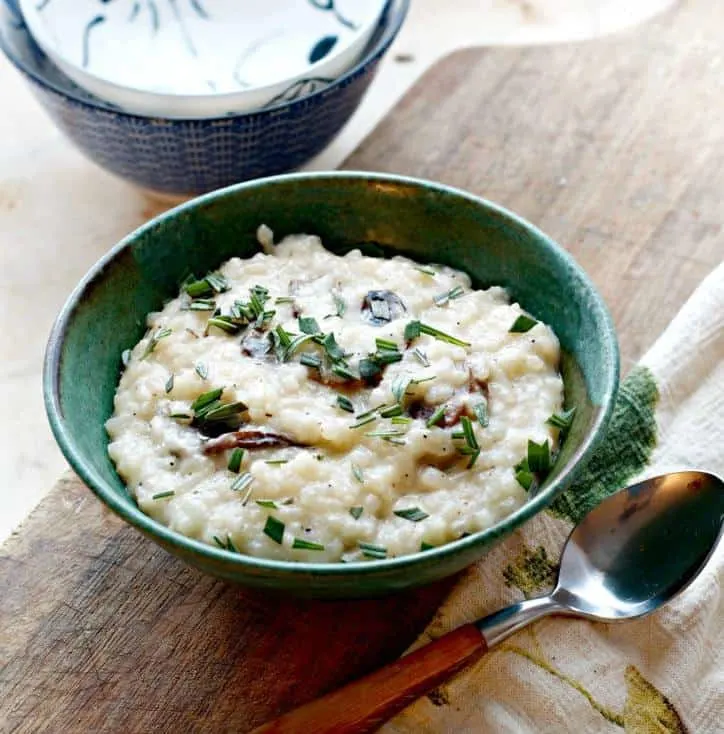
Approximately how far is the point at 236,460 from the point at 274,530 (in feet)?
0.54

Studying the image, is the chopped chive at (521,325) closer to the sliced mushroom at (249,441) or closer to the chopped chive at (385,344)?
the chopped chive at (385,344)

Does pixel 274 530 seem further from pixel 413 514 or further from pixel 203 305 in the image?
pixel 203 305

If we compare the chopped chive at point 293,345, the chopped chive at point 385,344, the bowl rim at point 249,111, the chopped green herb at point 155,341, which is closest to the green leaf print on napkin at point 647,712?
the chopped chive at point 385,344

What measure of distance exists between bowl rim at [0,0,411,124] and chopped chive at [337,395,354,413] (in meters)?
0.99

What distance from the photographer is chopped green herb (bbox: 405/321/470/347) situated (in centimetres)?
203

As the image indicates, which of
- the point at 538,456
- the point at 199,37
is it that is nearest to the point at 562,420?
the point at 538,456

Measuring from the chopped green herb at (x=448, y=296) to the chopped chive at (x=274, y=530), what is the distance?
0.65 meters

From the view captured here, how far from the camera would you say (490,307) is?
218 centimetres

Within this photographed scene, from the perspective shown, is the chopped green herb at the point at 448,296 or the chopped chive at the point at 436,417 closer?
the chopped chive at the point at 436,417

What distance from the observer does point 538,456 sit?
188 cm

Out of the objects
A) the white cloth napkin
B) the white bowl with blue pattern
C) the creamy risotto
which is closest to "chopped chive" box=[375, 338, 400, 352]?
the creamy risotto

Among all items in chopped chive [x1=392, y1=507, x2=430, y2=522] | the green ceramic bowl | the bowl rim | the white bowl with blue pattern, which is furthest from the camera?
the white bowl with blue pattern

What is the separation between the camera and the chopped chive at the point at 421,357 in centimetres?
199

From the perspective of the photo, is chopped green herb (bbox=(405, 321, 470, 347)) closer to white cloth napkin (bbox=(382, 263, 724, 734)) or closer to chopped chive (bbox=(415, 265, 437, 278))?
chopped chive (bbox=(415, 265, 437, 278))
